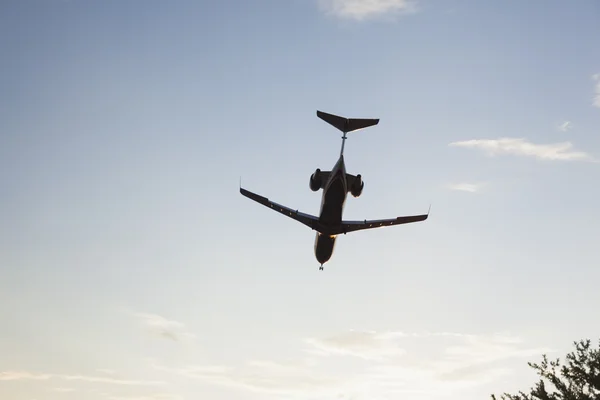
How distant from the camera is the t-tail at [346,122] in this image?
51.8 m

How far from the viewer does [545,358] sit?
4641 cm

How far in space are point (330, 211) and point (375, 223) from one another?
503 centimetres

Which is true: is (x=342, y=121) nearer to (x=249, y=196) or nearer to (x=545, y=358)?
(x=249, y=196)

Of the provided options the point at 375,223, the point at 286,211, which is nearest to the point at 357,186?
the point at 375,223

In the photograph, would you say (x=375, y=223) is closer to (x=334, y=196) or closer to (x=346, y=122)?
(x=334, y=196)

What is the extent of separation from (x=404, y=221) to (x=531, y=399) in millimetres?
16594

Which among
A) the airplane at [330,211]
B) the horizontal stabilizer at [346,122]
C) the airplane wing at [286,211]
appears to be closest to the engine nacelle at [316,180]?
the airplane at [330,211]

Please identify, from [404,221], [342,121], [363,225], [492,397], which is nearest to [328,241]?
[363,225]

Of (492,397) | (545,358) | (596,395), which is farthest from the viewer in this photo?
(492,397)

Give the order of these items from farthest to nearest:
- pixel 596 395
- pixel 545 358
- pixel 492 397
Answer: pixel 492 397, pixel 545 358, pixel 596 395

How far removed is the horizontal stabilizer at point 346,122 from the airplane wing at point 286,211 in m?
8.14

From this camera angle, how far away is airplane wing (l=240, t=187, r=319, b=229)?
164ft

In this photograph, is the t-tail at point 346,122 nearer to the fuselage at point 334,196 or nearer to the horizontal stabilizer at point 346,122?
the horizontal stabilizer at point 346,122

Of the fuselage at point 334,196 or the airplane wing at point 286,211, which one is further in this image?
the airplane wing at point 286,211
